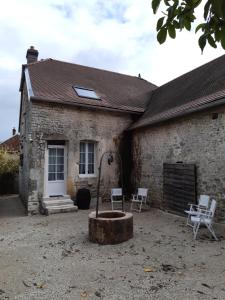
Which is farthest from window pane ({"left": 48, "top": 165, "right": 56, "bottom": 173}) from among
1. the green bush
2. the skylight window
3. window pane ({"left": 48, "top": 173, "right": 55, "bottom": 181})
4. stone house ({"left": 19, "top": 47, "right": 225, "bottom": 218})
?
the green bush

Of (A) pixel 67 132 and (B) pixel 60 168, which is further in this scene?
(B) pixel 60 168

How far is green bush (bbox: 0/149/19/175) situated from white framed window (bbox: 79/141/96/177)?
20.8ft

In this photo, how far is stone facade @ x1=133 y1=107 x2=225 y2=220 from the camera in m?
7.39

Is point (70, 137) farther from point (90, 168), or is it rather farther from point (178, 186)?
point (178, 186)

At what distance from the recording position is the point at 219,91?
7.91m

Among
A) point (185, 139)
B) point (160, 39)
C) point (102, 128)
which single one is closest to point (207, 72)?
point (185, 139)

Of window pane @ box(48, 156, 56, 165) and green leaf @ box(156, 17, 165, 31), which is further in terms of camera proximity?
window pane @ box(48, 156, 56, 165)

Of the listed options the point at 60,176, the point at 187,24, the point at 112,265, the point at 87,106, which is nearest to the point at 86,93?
the point at 87,106

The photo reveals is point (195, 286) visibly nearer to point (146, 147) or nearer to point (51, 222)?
point (51, 222)

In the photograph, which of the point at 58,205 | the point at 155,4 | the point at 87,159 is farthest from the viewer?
the point at 87,159

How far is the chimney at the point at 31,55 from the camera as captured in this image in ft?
45.0

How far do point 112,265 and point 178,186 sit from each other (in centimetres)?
481

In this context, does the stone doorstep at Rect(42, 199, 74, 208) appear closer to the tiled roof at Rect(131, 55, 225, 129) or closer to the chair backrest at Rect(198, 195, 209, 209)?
the tiled roof at Rect(131, 55, 225, 129)

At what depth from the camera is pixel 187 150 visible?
8.48 m
